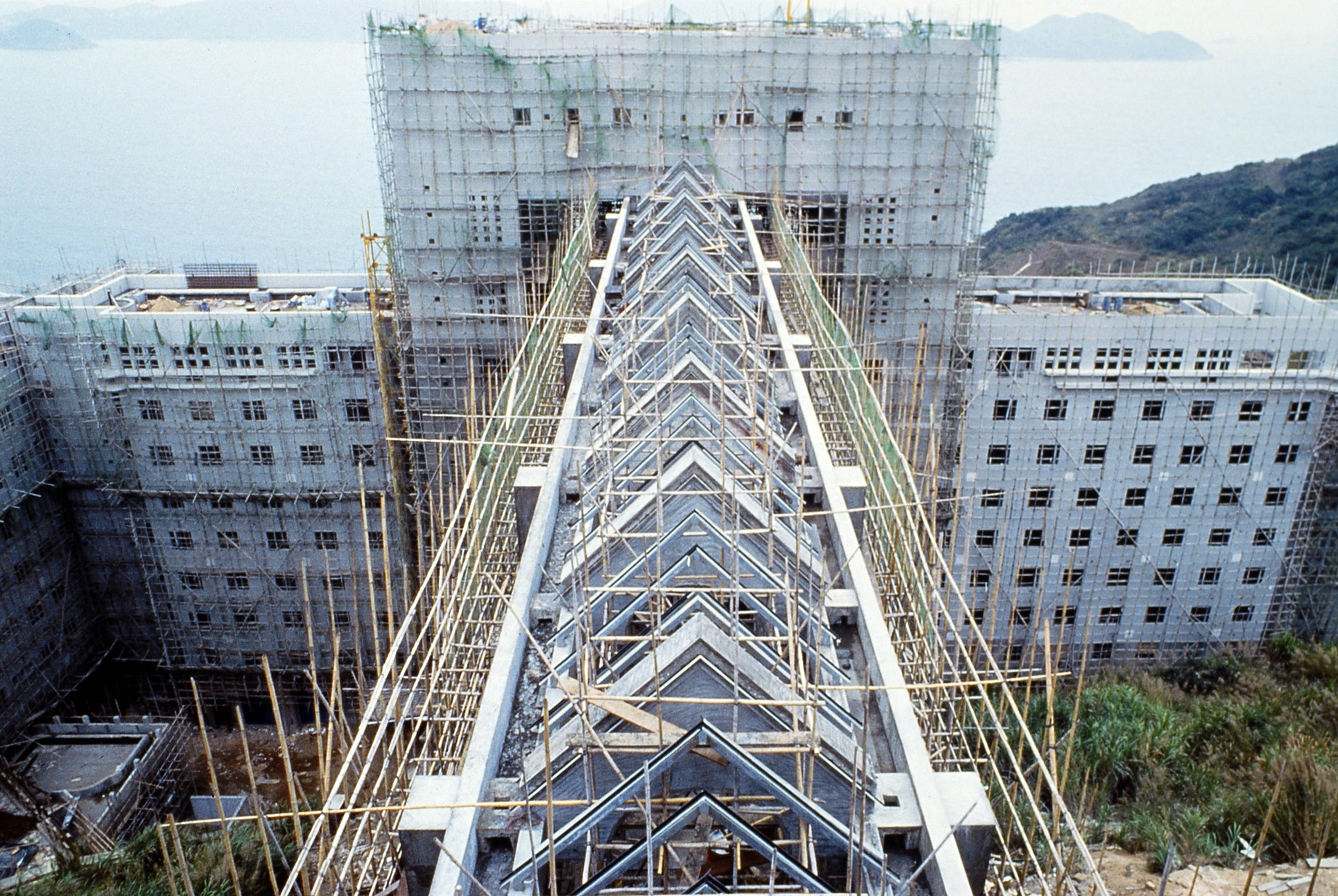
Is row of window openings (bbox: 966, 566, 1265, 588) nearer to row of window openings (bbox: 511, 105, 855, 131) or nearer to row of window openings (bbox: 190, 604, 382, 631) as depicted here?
row of window openings (bbox: 511, 105, 855, 131)

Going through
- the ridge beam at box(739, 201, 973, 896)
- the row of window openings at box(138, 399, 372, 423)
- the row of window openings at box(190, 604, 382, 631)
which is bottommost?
the row of window openings at box(190, 604, 382, 631)

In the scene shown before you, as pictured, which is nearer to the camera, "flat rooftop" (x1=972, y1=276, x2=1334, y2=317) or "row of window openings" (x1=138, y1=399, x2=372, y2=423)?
"row of window openings" (x1=138, y1=399, x2=372, y2=423)

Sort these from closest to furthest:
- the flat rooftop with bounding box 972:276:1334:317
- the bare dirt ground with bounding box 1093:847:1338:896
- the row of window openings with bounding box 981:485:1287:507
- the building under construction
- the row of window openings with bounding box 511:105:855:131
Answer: the building under construction, the bare dirt ground with bounding box 1093:847:1338:896, the row of window openings with bounding box 511:105:855:131, the row of window openings with bounding box 981:485:1287:507, the flat rooftop with bounding box 972:276:1334:317

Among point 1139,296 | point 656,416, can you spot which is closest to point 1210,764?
point 656,416

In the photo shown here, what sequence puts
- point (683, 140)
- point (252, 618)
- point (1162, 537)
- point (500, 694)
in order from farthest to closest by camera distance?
point (252, 618) → point (1162, 537) → point (683, 140) → point (500, 694)

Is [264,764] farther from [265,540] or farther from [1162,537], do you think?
[1162,537]

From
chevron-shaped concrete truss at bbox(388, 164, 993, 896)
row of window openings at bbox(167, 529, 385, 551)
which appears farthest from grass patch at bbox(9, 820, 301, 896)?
row of window openings at bbox(167, 529, 385, 551)
